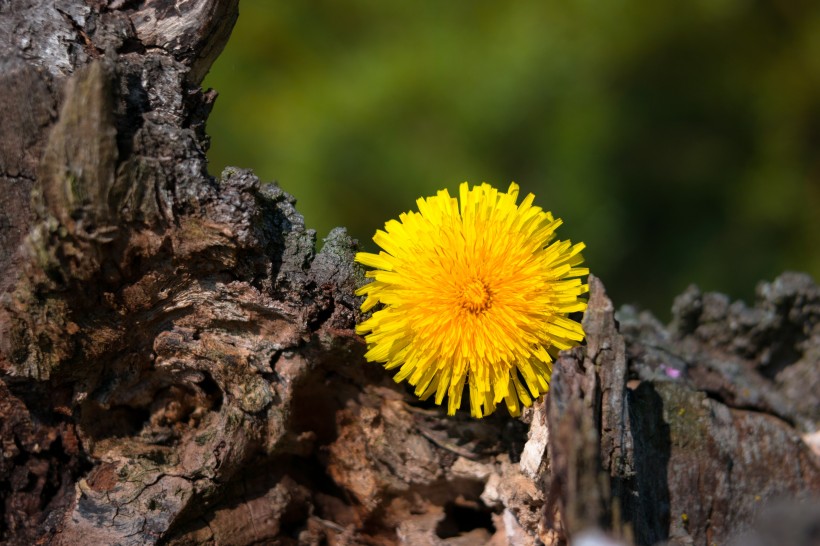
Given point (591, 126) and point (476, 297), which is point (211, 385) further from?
point (591, 126)

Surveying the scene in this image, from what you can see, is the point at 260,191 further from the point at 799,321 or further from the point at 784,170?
the point at 784,170

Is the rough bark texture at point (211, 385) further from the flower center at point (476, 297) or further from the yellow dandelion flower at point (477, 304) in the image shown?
the flower center at point (476, 297)

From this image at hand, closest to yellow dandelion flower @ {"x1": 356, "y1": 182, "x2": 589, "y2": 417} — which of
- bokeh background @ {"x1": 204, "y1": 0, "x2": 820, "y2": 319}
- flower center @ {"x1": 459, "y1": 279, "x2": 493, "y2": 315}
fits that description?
flower center @ {"x1": 459, "y1": 279, "x2": 493, "y2": 315}

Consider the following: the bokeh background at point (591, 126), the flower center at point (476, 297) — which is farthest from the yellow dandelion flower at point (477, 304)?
the bokeh background at point (591, 126)

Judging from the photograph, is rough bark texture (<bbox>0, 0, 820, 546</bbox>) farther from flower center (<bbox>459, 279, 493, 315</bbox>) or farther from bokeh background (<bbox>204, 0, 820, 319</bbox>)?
bokeh background (<bbox>204, 0, 820, 319</bbox>)

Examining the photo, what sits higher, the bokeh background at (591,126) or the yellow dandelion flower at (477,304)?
the bokeh background at (591,126)


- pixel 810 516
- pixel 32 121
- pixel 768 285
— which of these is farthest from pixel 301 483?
pixel 768 285

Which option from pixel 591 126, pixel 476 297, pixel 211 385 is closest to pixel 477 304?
pixel 476 297
